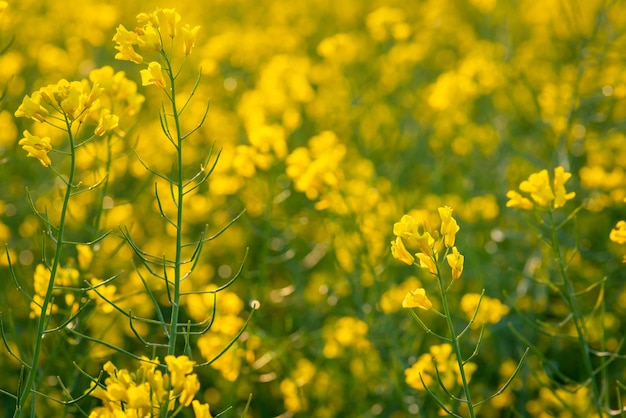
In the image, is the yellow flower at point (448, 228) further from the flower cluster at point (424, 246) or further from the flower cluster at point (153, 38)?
the flower cluster at point (153, 38)

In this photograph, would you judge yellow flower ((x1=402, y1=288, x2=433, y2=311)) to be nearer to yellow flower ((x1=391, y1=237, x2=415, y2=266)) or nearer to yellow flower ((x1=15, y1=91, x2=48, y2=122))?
yellow flower ((x1=391, y1=237, x2=415, y2=266))

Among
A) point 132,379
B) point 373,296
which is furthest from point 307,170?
point 132,379

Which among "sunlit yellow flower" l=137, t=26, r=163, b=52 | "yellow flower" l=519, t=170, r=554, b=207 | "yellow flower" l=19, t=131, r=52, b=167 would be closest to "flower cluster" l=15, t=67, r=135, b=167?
"yellow flower" l=19, t=131, r=52, b=167

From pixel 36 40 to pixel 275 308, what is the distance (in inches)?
113

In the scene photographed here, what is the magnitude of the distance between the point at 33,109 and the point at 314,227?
7.63 feet

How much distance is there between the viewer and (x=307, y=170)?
2688 mm

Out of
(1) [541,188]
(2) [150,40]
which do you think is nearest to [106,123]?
(2) [150,40]

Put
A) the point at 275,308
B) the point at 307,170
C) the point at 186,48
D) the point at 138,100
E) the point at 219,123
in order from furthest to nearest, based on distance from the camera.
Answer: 1. the point at 219,123
2. the point at 275,308
3. the point at 307,170
4. the point at 138,100
5. the point at 186,48

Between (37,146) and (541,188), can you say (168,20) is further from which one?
(541,188)

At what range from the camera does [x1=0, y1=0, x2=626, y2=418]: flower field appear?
75.8 inches

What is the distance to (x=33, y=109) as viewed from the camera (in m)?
1.77

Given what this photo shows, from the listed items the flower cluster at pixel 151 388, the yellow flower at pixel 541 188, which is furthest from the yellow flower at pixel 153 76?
the yellow flower at pixel 541 188

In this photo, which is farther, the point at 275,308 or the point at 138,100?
the point at 275,308

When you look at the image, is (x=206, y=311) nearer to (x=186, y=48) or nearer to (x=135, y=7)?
(x=186, y=48)
